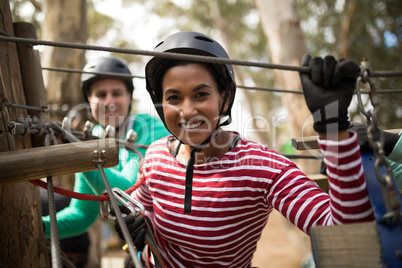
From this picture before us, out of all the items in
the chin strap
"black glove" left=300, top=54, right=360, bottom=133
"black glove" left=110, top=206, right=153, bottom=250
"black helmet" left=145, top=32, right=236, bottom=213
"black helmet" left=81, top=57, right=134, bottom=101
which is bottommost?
"black glove" left=110, top=206, right=153, bottom=250

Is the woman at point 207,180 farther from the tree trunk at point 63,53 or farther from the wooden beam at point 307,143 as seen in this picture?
the tree trunk at point 63,53

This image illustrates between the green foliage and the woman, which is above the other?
the green foliage

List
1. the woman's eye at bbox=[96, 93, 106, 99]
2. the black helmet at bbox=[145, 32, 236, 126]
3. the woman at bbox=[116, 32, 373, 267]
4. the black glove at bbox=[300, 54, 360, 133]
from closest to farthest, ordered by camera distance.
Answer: the black glove at bbox=[300, 54, 360, 133] < the woman at bbox=[116, 32, 373, 267] < the black helmet at bbox=[145, 32, 236, 126] < the woman's eye at bbox=[96, 93, 106, 99]

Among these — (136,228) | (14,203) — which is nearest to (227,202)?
(136,228)

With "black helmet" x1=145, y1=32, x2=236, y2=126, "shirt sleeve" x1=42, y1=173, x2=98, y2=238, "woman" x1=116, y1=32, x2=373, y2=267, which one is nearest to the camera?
"woman" x1=116, y1=32, x2=373, y2=267

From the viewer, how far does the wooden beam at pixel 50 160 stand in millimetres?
1190

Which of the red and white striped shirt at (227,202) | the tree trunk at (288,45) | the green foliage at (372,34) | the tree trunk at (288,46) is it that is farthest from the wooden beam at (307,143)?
the green foliage at (372,34)

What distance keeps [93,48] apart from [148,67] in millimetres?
453

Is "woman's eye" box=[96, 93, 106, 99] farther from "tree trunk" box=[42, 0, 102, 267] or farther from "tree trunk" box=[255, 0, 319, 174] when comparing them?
"tree trunk" box=[255, 0, 319, 174]

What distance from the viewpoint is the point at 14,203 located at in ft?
4.72

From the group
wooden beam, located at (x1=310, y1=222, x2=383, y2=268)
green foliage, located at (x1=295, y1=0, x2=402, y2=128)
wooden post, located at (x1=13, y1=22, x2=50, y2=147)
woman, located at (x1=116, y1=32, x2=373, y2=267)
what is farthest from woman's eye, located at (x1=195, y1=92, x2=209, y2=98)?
green foliage, located at (x1=295, y1=0, x2=402, y2=128)

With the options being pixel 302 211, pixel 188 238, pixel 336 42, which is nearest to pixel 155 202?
pixel 188 238

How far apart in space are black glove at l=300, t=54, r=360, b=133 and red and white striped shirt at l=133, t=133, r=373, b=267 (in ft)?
1.03

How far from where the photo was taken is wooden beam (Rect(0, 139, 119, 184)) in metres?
1.19
